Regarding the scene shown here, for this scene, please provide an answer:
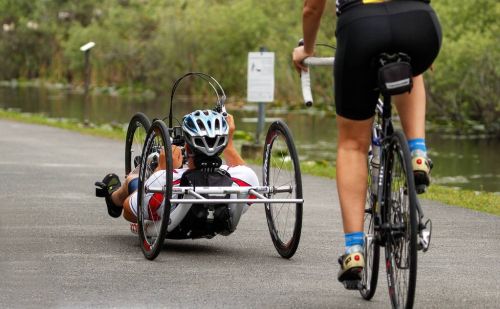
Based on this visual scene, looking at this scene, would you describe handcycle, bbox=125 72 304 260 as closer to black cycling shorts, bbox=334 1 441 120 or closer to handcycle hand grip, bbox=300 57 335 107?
handcycle hand grip, bbox=300 57 335 107

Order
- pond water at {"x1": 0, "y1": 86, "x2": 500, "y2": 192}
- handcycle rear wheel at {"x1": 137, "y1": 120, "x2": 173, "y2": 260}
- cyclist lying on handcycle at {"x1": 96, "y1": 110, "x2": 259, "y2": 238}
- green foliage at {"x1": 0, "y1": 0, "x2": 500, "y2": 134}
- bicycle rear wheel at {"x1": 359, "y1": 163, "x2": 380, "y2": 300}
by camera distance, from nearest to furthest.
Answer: bicycle rear wheel at {"x1": 359, "y1": 163, "x2": 380, "y2": 300} → handcycle rear wheel at {"x1": 137, "y1": 120, "x2": 173, "y2": 260} → cyclist lying on handcycle at {"x1": 96, "y1": 110, "x2": 259, "y2": 238} → pond water at {"x1": 0, "y1": 86, "x2": 500, "y2": 192} → green foliage at {"x1": 0, "y1": 0, "x2": 500, "y2": 134}

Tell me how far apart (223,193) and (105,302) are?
5.64 ft

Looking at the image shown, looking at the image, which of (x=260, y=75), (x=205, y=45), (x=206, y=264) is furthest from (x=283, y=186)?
(x=205, y=45)

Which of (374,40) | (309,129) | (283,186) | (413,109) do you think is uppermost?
(374,40)

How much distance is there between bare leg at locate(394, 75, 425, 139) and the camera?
21.4 feet

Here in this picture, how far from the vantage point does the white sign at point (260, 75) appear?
70.3 feet

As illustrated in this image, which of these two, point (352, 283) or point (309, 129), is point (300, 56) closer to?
point (352, 283)

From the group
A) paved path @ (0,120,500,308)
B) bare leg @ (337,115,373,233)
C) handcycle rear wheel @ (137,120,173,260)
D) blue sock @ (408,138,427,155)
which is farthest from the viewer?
handcycle rear wheel @ (137,120,173,260)

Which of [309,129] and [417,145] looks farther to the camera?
[309,129]

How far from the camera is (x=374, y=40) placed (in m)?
6.19

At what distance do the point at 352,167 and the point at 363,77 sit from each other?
1.56ft

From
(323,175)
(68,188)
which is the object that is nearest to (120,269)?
(68,188)

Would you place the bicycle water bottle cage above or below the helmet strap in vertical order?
above

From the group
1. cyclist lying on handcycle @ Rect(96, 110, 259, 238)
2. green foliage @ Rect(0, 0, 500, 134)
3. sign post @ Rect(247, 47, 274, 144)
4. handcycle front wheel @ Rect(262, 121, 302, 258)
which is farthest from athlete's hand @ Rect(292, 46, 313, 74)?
green foliage @ Rect(0, 0, 500, 134)
